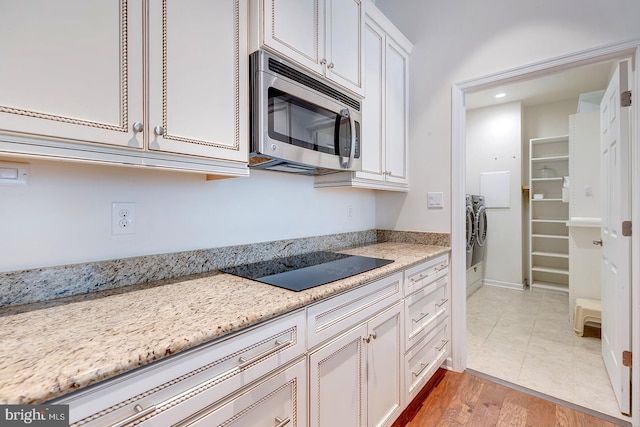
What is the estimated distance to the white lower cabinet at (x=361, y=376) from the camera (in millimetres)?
1043

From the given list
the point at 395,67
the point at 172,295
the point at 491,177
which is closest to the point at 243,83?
the point at 172,295

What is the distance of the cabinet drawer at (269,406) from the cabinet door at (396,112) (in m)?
1.50

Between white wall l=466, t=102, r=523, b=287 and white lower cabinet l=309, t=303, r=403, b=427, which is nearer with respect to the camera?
white lower cabinet l=309, t=303, r=403, b=427

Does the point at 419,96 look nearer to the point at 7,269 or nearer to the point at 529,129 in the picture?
the point at 7,269

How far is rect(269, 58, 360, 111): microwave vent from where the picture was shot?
122cm

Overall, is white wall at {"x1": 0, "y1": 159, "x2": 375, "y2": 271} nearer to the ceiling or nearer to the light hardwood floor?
the light hardwood floor

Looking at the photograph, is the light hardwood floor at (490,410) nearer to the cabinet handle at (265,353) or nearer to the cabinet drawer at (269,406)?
the cabinet drawer at (269,406)

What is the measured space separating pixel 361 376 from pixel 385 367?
213mm

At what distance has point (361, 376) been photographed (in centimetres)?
124

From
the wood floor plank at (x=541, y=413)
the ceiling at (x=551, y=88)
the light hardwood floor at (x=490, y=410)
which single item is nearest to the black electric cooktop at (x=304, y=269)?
the light hardwood floor at (x=490, y=410)

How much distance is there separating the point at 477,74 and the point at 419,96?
0.41m

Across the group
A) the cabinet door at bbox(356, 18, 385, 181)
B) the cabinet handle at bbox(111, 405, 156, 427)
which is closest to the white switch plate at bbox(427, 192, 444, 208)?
the cabinet door at bbox(356, 18, 385, 181)

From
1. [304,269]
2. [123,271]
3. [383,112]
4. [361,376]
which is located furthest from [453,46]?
[123,271]

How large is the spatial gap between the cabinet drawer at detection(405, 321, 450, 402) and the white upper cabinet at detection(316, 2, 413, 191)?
104 centimetres
